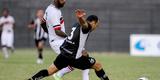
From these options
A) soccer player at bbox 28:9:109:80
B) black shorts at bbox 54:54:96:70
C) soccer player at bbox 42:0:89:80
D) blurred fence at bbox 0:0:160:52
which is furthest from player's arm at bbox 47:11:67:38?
blurred fence at bbox 0:0:160:52

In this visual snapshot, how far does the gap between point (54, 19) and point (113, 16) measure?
24.3 meters

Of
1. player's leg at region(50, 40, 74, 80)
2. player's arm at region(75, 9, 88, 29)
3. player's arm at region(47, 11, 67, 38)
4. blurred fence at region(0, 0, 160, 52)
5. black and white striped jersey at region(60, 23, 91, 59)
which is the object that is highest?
player's arm at region(75, 9, 88, 29)

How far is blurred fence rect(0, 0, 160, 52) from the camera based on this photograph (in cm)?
3862

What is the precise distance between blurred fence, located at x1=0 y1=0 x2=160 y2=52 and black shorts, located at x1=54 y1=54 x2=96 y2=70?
24598 millimetres

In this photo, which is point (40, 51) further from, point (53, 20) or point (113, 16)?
point (113, 16)

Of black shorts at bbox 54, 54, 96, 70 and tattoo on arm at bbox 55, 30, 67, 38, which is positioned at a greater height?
tattoo on arm at bbox 55, 30, 67, 38

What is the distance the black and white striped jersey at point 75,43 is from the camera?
13539 mm

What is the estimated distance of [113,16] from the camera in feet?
128

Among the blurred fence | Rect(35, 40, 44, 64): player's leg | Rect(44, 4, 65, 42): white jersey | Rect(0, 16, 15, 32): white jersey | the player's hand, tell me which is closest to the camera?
the player's hand

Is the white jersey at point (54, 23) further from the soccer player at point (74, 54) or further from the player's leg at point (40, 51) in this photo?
the player's leg at point (40, 51)

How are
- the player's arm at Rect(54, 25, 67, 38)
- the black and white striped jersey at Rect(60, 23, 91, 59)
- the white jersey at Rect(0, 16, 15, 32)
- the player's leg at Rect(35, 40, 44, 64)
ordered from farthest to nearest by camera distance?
the white jersey at Rect(0, 16, 15, 32) < the player's leg at Rect(35, 40, 44, 64) < the player's arm at Rect(54, 25, 67, 38) < the black and white striped jersey at Rect(60, 23, 91, 59)

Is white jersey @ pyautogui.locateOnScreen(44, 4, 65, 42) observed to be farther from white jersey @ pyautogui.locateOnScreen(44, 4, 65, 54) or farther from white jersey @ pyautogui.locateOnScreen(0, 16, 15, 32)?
white jersey @ pyautogui.locateOnScreen(0, 16, 15, 32)

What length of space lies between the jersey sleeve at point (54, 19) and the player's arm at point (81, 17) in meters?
1.67

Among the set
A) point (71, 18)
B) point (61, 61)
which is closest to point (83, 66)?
point (61, 61)
